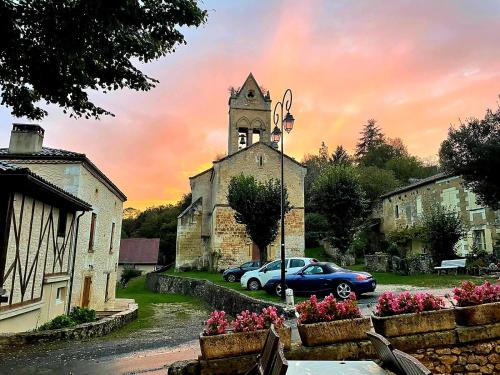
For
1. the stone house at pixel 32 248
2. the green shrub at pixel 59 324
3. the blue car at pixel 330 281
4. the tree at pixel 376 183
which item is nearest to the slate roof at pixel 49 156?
the stone house at pixel 32 248

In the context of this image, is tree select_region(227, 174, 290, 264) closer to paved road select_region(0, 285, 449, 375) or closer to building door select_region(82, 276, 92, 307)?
building door select_region(82, 276, 92, 307)

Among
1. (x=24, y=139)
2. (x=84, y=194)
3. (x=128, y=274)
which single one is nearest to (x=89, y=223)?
(x=84, y=194)

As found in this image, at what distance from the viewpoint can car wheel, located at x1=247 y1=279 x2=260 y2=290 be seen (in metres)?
16.8

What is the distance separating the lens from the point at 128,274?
44.6 meters

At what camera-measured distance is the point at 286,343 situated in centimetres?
462

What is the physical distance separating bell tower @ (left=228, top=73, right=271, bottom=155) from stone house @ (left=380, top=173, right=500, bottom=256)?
1420 centimetres

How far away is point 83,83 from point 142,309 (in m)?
15.5

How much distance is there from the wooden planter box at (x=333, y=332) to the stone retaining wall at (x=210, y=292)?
6.14 m

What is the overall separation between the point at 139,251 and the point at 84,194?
3498 cm

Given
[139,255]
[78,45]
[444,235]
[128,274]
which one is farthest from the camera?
[139,255]

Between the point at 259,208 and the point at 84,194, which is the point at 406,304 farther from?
the point at 259,208

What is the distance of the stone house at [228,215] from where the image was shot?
3131 centimetres

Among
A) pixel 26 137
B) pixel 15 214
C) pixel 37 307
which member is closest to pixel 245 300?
pixel 37 307

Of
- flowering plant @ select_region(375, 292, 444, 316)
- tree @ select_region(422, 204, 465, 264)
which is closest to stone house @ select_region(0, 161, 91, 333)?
flowering plant @ select_region(375, 292, 444, 316)
